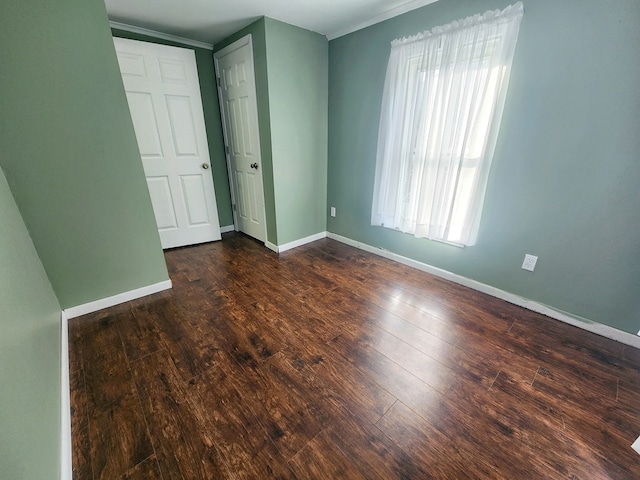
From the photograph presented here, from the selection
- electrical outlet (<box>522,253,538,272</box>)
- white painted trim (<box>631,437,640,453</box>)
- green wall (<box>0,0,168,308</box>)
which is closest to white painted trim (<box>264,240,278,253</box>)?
green wall (<box>0,0,168,308</box>)

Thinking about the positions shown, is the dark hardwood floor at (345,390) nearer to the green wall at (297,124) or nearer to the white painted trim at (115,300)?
the white painted trim at (115,300)

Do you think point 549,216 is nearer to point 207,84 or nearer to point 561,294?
point 561,294

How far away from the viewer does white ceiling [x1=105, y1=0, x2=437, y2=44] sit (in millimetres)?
2008

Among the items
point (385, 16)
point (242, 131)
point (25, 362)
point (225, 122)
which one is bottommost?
point (25, 362)

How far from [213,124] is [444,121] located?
102 inches

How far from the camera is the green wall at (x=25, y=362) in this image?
694mm

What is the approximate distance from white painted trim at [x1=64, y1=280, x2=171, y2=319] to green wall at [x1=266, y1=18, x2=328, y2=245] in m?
1.25

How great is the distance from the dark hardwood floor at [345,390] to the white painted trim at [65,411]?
3 centimetres

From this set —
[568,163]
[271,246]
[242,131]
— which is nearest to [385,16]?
[242,131]

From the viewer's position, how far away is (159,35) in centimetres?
261

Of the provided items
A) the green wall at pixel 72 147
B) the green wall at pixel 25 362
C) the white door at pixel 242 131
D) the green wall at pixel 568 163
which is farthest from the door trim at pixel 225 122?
the green wall at pixel 25 362

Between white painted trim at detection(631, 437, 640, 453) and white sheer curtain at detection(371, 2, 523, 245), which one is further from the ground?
white sheer curtain at detection(371, 2, 523, 245)

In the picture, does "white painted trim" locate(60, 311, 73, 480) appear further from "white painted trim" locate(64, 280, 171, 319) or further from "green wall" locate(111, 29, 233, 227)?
"green wall" locate(111, 29, 233, 227)

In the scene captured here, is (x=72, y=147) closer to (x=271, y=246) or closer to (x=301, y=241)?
(x=271, y=246)
